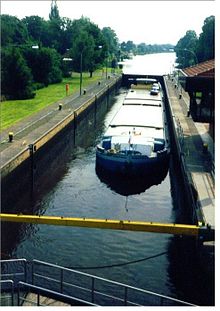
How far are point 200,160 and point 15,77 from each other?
43.7 meters

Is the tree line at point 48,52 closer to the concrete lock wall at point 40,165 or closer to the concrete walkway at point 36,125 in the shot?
the concrete walkway at point 36,125

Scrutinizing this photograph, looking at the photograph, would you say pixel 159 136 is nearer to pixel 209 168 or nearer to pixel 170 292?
pixel 209 168

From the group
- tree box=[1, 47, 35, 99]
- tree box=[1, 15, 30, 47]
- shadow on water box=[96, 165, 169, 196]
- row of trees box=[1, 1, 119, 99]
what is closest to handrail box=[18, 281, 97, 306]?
shadow on water box=[96, 165, 169, 196]

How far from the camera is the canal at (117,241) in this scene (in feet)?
79.6

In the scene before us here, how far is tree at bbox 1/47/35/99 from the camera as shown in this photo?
73.9m

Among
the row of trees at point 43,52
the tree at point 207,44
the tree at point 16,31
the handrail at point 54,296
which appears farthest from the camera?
the tree at point 16,31

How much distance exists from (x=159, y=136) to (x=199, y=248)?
23.6 m

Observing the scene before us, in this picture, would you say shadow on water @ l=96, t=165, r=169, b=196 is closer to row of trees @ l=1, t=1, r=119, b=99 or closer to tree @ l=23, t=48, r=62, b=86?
row of trees @ l=1, t=1, r=119, b=99

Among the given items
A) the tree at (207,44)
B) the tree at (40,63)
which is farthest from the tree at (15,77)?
the tree at (207,44)

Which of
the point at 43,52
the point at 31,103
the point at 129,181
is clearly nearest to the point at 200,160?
the point at 129,181

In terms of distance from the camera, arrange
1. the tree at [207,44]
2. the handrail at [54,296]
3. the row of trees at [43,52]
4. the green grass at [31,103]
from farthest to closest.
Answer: the tree at [207,44] → the row of trees at [43,52] → the green grass at [31,103] → the handrail at [54,296]

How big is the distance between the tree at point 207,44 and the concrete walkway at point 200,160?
64.2 m

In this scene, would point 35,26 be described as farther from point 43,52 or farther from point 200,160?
point 200,160

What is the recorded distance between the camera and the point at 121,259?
26.0 meters
